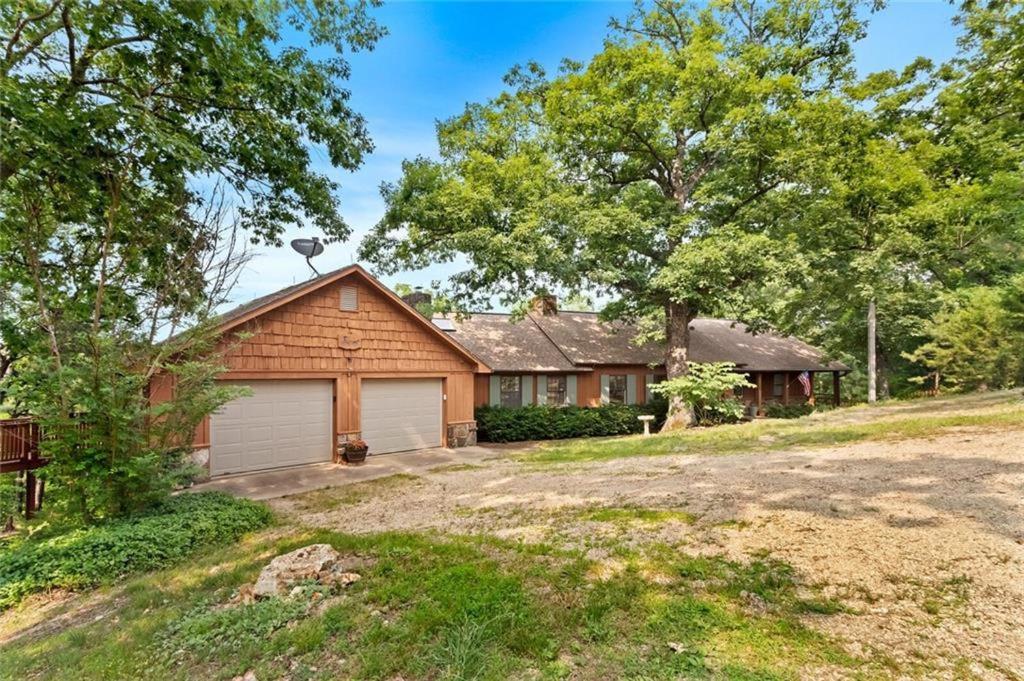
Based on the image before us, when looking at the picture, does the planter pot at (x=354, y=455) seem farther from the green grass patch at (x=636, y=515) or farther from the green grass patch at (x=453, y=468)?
the green grass patch at (x=636, y=515)

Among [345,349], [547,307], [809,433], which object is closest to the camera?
[809,433]

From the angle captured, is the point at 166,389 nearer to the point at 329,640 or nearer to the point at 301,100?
the point at 301,100

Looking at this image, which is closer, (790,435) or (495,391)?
(790,435)

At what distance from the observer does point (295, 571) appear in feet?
14.4

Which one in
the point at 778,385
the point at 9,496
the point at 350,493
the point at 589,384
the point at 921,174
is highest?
the point at 921,174

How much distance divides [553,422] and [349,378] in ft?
24.1

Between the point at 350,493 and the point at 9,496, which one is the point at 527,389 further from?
the point at 9,496

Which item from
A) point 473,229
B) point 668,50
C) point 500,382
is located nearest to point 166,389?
point 473,229

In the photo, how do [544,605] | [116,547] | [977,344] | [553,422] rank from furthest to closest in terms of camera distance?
1. [977,344]
2. [553,422]
3. [116,547]
4. [544,605]

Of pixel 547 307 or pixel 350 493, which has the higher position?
pixel 547 307

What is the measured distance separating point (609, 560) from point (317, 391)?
9211mm

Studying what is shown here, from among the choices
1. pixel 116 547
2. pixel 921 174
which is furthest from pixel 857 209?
pixel 116 547

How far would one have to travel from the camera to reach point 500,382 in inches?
682

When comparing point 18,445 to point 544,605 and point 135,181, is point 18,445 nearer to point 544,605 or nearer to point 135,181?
point 135,181
